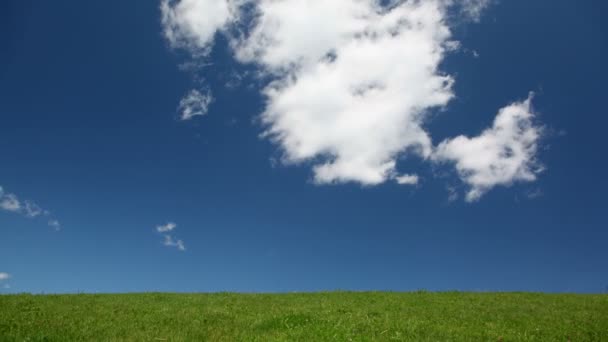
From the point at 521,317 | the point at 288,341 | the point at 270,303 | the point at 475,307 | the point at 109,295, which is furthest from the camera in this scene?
the point at 109,295

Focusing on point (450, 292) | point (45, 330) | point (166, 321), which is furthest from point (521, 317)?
point (45, 330)

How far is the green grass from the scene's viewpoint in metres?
14.9

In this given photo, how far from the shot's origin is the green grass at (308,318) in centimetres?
1488

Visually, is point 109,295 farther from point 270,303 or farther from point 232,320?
point 232,320

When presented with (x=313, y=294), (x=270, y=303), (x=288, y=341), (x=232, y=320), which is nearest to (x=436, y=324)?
(x=288, y=341)

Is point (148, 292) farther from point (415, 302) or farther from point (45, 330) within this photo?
point (415, 302)

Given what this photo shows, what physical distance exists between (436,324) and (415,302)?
7761 mm

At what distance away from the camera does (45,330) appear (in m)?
15.3

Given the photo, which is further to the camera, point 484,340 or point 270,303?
point 270,303

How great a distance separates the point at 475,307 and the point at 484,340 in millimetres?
9083

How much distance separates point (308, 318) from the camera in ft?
56.6

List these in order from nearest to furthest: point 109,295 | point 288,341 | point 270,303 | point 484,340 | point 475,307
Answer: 1. point 288,341
2. point 484,340
3. point 475,307
4. point 270,303
5. point 109,295

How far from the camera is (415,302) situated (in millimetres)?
24859

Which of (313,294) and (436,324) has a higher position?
(313,294)
